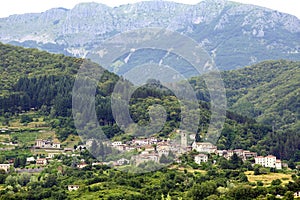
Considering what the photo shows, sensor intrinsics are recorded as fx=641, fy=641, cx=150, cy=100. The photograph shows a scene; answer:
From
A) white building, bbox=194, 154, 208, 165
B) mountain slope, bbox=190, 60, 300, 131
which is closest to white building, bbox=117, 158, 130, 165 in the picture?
white building, bbox=194, 154, 208, 165

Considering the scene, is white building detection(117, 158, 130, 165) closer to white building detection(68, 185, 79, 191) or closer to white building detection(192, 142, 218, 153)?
white building detection(68, 185, 79, 191)

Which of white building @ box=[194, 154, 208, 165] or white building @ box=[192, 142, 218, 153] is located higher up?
white building @ box=[192, 142, 218, 153]

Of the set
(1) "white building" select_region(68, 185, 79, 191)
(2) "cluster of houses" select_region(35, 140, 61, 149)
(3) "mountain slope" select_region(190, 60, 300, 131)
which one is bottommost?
(1) "white building" select_region(68, 185, 79, 191)

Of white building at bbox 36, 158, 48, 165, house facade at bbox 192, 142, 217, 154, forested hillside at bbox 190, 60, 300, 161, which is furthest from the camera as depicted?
forested hillside at bbox 190, 60, 300, 161

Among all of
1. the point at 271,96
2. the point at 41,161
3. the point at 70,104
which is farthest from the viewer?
the point at 271,96

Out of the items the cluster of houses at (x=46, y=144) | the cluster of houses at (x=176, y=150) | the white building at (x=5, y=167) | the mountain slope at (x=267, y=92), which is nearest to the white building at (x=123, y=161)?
the cluster of houses at (x=176, y=150)

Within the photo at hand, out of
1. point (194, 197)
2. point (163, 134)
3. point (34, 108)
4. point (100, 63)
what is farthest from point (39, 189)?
point (100, 63)

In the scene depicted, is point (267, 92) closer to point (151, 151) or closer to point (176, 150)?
point (176, 150)

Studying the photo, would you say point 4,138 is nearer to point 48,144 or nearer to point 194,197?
point 48,144

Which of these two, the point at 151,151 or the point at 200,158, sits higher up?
the point at 151,151

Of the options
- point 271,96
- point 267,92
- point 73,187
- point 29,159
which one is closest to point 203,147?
point 29,159

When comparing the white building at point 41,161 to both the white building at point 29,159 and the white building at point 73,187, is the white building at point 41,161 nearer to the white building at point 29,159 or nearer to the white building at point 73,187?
the white building at point 29,159
